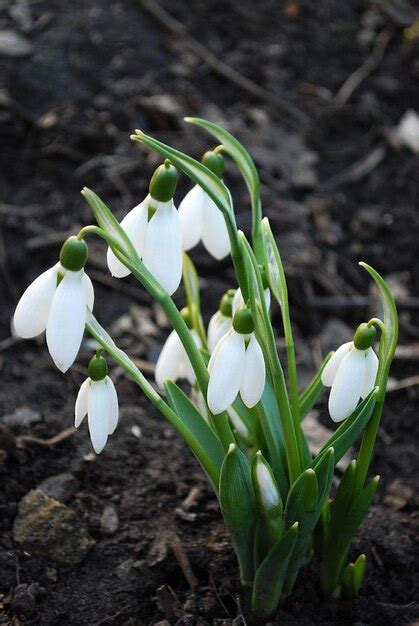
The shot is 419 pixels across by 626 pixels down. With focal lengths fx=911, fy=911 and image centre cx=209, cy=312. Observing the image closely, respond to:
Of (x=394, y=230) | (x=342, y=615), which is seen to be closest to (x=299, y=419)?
(x=342, y=615)

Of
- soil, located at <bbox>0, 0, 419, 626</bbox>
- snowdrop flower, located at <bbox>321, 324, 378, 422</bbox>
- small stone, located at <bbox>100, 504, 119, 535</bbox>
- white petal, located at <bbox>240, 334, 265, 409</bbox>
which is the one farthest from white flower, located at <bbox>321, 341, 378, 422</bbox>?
small stone, located at <bbox>100, 504, 119, 535</bbox>

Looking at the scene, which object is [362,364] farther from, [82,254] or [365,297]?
[365,297]

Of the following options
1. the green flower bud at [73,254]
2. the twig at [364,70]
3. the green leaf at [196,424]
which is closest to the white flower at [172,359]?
the green leaf at [196,424]

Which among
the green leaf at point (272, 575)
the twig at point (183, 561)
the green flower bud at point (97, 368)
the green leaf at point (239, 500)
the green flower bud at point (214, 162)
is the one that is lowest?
the twig at point (183, 561)

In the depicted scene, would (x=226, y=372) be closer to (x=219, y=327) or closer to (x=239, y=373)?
(x=239, y=373)

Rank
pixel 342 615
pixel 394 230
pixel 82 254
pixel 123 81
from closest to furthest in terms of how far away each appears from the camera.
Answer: pixel 82 254
pixel 342 615
pixel 394 230
pixel 123 81

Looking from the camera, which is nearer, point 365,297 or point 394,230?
point 365,297

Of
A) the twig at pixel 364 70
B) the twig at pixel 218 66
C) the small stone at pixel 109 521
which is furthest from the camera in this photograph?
the twig at pixel 364 70

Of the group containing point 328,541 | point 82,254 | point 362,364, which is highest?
point 82,254

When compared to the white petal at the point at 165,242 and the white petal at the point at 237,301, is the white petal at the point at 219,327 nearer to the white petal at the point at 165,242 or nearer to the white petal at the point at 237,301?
the white petal at the point at 237,301
